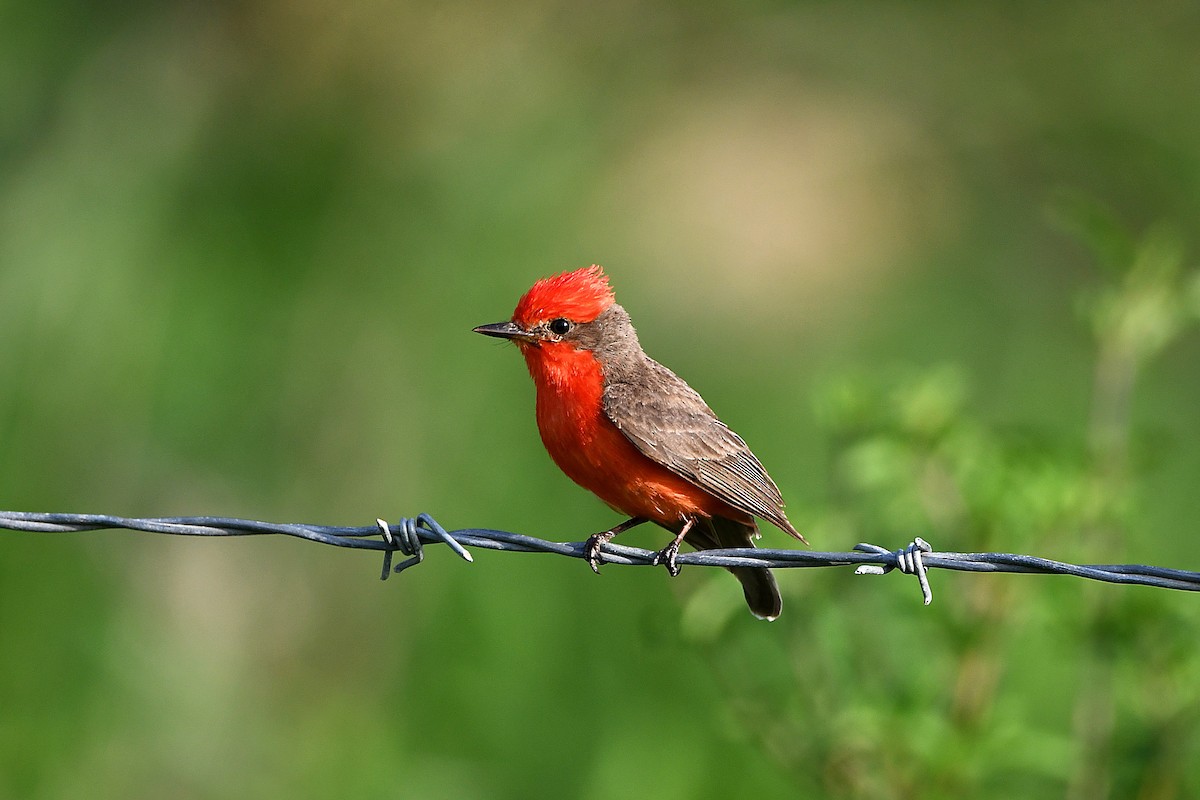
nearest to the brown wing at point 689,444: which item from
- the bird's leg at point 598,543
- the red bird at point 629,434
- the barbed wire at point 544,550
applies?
the red bird at point 629,434

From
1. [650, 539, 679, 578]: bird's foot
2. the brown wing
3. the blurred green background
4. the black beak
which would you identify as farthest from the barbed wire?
the black beak

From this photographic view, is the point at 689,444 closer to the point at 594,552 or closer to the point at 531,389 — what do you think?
the point at 594,552

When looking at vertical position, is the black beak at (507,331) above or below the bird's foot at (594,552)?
above

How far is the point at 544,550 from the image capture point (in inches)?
134

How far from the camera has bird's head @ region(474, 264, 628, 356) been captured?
4.53 m

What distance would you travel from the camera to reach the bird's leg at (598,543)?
12.3 ft

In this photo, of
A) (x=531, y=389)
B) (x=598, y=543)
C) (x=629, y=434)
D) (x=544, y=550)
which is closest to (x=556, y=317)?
(x=629, y=434)

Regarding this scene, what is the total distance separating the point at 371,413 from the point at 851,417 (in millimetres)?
3374

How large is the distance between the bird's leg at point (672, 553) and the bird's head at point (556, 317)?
2.04ft

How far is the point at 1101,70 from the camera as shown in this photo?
11328 mm

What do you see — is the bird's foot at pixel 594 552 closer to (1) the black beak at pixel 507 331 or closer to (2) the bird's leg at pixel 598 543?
(2) the bird's leg at pixel 598 543

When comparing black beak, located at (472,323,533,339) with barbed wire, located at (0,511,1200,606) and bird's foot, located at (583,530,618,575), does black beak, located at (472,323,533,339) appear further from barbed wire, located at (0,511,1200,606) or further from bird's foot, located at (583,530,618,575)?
barbed wire, located at (0,511,1200,606)

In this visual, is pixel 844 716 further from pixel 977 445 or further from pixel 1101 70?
pixel 1101 70

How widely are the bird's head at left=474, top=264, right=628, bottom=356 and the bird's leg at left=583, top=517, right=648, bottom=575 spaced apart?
553 mm
